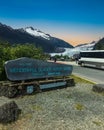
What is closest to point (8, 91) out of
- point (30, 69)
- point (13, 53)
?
point (30, 69)

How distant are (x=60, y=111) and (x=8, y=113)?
2099mm

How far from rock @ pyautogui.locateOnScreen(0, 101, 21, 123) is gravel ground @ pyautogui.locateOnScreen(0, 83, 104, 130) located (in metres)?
0.18

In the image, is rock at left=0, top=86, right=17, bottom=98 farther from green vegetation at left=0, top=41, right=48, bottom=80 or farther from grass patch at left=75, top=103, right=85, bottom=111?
grass patch at left=75, top=103, right=85, bottom=111

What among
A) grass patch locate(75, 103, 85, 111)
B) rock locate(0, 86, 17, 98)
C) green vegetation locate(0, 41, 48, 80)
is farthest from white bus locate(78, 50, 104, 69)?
rock locate(0, 86, 17, 98)

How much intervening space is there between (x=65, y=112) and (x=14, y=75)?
339 centimetres

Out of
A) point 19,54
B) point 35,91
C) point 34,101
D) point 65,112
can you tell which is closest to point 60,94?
point 35,91

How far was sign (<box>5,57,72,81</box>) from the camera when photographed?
1109cm

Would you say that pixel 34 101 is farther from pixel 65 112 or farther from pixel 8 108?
pixel 8 108

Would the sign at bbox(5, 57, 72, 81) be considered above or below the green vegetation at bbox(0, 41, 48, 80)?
below

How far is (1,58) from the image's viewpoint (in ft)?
43.7

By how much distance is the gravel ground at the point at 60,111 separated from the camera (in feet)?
25.0

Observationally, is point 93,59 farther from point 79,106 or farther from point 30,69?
point 79,106

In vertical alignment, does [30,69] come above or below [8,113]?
above

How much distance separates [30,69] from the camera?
39.4 feet
